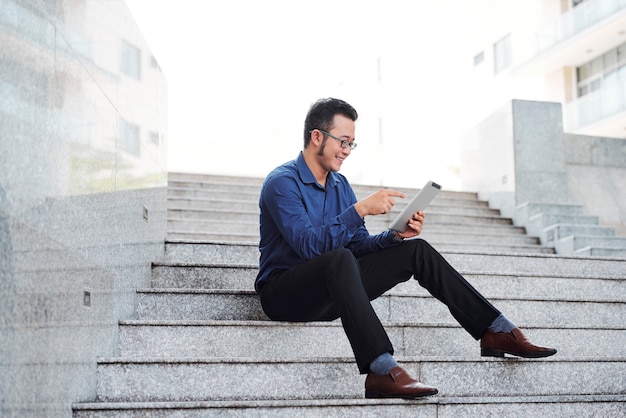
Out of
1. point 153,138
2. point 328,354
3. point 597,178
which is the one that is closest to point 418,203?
point 328,354

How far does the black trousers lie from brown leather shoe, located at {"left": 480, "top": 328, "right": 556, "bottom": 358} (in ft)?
0.19

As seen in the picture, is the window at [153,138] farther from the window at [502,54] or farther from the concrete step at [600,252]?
the window at [502,54]

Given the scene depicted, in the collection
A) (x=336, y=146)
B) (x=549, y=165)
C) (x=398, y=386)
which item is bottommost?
(x=398, y=386)

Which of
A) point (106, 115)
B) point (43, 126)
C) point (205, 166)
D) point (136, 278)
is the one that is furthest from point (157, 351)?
point (205, 166)

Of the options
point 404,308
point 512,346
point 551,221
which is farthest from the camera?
point 551,221

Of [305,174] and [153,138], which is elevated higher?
[153,138]

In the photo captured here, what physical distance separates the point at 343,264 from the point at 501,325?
0.74 meters

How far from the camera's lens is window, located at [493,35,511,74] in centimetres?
2178

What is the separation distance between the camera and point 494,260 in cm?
499

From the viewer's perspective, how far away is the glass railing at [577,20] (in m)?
17.8

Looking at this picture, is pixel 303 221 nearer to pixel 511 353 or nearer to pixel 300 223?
pixel 300 223

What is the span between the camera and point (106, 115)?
10.4 feet

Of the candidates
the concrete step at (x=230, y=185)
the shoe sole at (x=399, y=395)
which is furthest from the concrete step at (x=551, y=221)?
the shoe sole at (x=399, y=395)

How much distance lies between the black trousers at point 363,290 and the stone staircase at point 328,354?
0.13m
